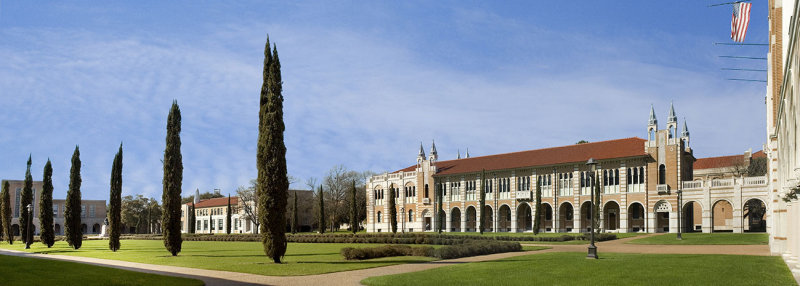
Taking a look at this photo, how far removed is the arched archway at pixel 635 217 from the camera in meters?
62.0

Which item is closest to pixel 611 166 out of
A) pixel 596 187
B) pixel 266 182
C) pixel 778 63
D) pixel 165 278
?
pixel 596 187

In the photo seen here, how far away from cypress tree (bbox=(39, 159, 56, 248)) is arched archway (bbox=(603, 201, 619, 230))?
2078 inches

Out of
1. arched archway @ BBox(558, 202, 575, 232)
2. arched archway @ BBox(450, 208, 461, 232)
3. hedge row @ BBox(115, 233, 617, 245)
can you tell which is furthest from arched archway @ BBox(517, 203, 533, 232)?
hedge row @ BBox(115, 233, 617, 245)

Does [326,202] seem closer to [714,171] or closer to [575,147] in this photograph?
[575,147]

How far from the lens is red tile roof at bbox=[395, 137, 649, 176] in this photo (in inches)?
2499

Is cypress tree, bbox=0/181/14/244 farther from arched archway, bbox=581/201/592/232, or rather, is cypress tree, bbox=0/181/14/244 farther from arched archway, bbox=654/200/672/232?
arched archway, bbox=654/200/672/232

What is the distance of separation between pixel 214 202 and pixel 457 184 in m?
53.2

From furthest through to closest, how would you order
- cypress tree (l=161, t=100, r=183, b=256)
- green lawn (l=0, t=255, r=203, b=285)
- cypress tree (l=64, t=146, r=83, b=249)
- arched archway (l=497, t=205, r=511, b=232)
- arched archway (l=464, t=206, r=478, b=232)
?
arched archway (l=464, t=206, r=478, b=232), arched archway (l=497, t=205, r=511, b=232), cypress tree (l=64, t=146, r=83, b=249), cypress tree (l=161, t=100, r=183, b=256), green lawn (l=0, t=255, r=203, b=285)

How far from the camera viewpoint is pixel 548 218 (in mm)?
70750

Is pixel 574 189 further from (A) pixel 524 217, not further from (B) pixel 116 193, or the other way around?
(B) pixel 116 193

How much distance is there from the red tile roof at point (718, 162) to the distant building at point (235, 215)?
60.5 meters

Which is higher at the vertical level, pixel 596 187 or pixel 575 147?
pixel 575 147

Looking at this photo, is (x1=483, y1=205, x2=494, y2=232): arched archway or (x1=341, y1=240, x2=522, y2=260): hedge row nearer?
(x1=341, y1=240, x2=522, y2=260): hedge row

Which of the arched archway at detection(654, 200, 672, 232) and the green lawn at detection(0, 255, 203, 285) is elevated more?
the green lawn at detection(0, 255, 203, 285)
